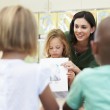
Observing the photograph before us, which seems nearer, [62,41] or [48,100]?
[48,100]

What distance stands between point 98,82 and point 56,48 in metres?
0.82

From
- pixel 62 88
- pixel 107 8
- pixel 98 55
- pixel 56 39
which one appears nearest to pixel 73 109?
pixel 98 55

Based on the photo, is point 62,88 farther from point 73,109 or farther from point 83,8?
point 83,8

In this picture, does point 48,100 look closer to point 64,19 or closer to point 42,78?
point 42,78

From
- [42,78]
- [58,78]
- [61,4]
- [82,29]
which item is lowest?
[58,78]

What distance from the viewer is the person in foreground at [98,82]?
76cm

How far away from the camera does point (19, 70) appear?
0.83m

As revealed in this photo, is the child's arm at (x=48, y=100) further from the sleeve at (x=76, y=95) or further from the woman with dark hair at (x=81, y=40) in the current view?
the woman with dark hair at (x=81, y=40)

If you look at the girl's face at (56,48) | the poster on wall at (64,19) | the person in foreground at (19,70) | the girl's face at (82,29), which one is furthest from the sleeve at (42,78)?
the poster on wall at (64,19)

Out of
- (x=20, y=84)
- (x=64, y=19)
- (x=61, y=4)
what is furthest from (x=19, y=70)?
(x=61, y=4)

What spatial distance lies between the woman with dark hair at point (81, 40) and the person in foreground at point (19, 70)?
0.76 m

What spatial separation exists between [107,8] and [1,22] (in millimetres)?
2121

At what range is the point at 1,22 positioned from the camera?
0.84 meters

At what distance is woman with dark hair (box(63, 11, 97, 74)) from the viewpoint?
1607mm
